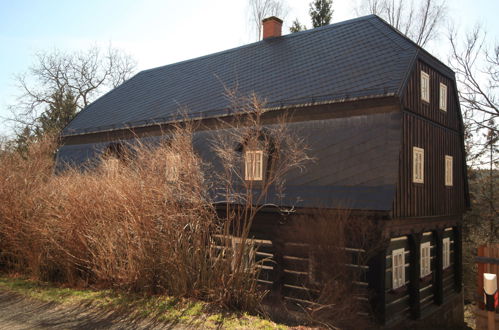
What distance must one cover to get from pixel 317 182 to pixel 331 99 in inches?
103

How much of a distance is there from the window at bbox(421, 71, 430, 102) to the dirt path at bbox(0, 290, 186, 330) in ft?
34.8

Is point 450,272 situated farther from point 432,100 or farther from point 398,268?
point 432,100

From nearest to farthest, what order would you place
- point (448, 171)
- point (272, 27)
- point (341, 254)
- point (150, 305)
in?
point (150, 305) < point (341, 254) < point (448, 171) < point (272, 27)

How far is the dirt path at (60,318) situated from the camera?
784 cm

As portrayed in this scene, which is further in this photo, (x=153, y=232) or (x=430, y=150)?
(x=430, y=150)

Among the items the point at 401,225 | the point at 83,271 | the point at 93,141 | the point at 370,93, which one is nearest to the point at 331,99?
the point at 370,93

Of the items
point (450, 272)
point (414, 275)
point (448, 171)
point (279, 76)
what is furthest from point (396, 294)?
point (279, 76)

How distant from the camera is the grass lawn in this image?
7.86 meters

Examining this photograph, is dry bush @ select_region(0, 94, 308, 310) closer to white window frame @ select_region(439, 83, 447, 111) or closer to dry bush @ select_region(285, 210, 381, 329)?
dry bush @ select_region(285, 210, 381, 329)

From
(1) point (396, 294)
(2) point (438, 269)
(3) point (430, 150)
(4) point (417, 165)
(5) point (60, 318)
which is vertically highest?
(3) point (430, 150)

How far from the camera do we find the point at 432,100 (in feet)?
46.1

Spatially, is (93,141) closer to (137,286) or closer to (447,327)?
(137,286)

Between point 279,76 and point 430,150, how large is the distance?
590cm

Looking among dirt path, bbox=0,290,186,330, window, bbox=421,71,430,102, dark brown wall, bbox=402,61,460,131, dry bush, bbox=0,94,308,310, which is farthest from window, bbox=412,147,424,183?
dirt path, bbox=0,290,186,330
